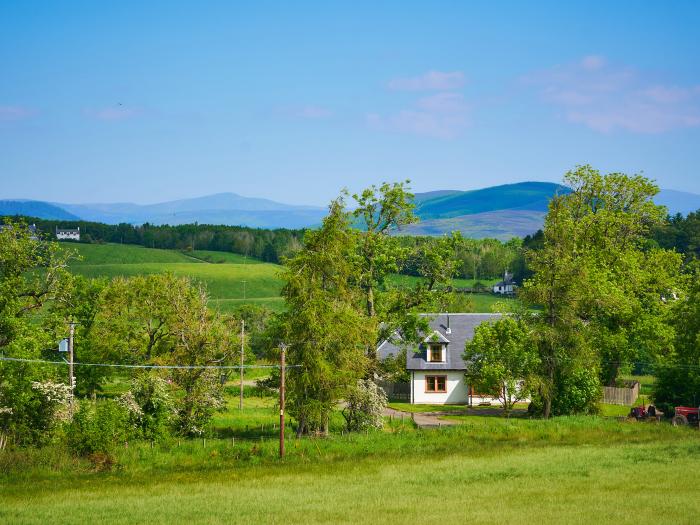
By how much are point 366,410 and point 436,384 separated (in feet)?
67.7

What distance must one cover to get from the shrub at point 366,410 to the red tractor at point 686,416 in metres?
18.3

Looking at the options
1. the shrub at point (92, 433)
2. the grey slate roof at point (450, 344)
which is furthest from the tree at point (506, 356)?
the shrub at point (92, 433)

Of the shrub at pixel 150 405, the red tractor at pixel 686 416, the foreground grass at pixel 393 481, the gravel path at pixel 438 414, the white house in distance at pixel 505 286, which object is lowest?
the gravel path at pixel 438 414

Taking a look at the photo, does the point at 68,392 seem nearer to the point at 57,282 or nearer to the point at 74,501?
the point at 57,282

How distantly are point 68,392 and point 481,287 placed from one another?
12864cm

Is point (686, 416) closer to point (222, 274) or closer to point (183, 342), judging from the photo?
point (183, 342)

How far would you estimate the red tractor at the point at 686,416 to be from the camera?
53219mm

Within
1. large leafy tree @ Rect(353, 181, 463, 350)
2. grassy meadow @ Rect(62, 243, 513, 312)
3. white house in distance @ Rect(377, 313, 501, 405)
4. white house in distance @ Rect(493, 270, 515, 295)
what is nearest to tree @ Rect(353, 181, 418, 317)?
large leafy tree @ Rect(353, 181, 463, 350)

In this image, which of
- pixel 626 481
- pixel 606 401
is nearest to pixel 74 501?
pixel 626 481

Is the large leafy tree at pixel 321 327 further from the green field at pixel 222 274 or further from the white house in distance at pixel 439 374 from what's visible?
the green field at pixel 222 274

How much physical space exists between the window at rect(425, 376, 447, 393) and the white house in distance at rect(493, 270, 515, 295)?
316ft

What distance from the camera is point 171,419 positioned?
47781 millimetres

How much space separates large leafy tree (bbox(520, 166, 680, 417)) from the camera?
56.2 m

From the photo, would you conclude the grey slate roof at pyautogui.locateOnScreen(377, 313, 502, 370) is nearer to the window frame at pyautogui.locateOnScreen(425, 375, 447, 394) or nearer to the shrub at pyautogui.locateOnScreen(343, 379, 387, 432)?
the window frame at pyautogui.locateOnScreen(425, 375, 447, 394)
